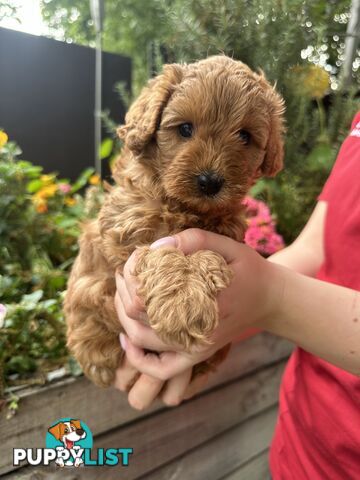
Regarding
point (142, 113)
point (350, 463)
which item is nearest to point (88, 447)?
point (350, 463)

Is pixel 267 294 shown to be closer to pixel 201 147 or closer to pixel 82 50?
pixel 201 147

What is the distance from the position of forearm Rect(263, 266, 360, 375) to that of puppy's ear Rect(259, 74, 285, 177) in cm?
33

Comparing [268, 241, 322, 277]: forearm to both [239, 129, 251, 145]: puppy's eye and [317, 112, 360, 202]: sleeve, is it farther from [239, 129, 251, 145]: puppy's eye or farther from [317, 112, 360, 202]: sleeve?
[239, 129, 251, 145]: puppy's eye

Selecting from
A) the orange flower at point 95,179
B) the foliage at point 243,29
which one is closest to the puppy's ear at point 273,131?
the foliage at point 243,29

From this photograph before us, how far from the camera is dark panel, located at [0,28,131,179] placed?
1.32 metres

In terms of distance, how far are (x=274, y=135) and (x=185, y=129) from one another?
28 centimetres

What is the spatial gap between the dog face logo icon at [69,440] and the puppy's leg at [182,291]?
2.56 feet

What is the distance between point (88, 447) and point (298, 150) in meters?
1.39

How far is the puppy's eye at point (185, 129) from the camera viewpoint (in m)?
1.09

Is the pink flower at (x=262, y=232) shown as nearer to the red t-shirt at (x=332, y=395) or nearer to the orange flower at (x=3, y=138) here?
the red t-shirt at (x=332, y=395)

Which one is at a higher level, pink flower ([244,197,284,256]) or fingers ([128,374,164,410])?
pink flower ([244,197,284,256])

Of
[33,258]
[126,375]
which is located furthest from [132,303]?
[33,258]

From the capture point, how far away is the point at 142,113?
3.88 feet

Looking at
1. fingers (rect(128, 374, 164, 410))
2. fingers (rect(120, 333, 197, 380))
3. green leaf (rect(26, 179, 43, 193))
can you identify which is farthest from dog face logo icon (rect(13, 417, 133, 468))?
green leaf (rect(26, 179, 43, 193))
